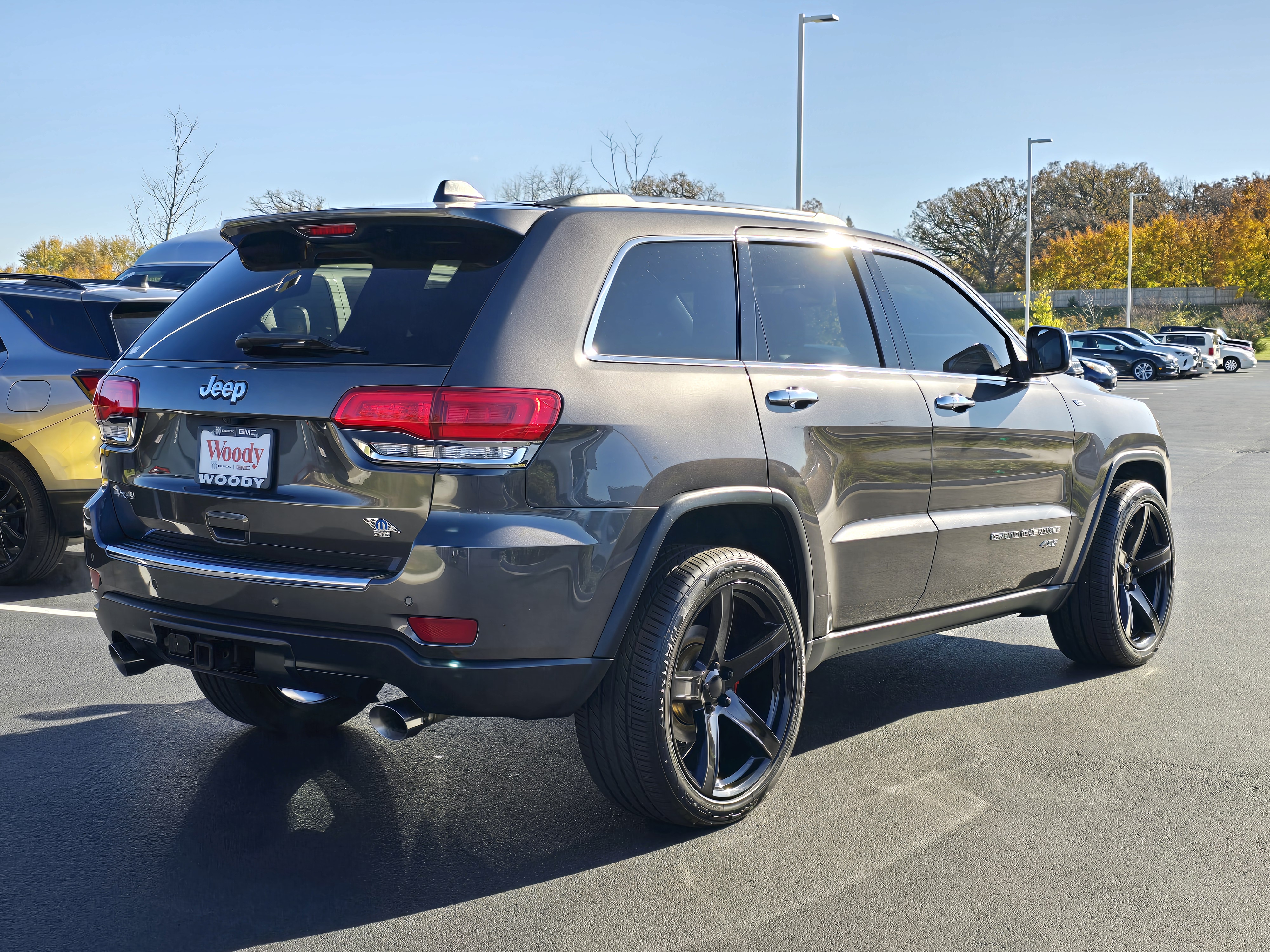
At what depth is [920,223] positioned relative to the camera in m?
81.8

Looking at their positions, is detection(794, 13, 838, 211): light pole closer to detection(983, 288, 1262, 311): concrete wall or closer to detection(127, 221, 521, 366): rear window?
detection(127, 221, 521, 366): rear window

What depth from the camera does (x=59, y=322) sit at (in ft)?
24.3

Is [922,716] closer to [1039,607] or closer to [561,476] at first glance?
[1039,607]

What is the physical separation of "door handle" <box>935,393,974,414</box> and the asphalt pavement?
1.23m

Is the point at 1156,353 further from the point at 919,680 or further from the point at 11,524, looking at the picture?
the point at 11,524

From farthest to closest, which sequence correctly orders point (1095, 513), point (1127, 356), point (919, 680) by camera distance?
point (1127, 356)
point (919, 680)
point (1095, 513)

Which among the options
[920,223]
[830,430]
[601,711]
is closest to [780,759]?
[601,711]

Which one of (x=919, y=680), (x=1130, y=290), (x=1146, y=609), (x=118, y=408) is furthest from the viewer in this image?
(x=1130, y=290)

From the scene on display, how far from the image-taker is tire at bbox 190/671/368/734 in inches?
176

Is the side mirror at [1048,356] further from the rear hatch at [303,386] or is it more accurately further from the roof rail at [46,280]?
the roof rail at [46,280]

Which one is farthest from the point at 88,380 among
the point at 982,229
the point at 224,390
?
the point at 982,229

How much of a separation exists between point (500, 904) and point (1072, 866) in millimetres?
1579

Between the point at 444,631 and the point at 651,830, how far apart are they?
104 centimetres

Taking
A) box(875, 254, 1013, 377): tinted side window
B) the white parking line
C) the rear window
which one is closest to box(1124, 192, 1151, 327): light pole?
box(875, 254, 1013, 377): tinted side window
